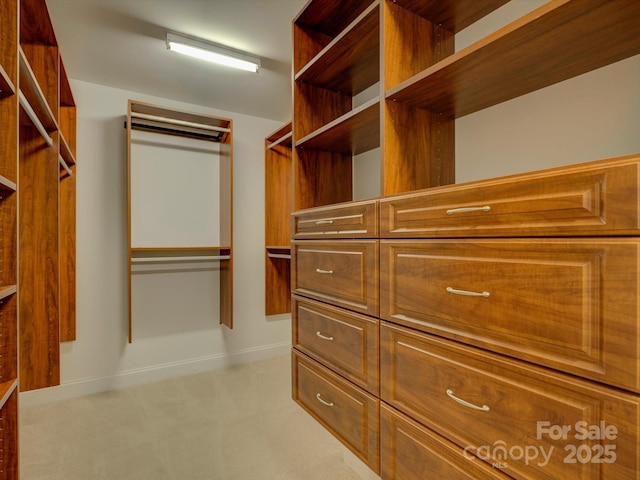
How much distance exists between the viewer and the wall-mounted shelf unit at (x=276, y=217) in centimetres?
343

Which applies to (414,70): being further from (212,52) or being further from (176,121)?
(176,121)

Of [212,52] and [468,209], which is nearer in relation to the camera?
[468,209]

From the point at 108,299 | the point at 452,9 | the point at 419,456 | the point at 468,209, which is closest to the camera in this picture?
the point at 468,209

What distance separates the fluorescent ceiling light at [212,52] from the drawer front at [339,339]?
165 centimetres

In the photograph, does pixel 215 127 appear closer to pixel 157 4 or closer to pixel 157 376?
pixel 157 4

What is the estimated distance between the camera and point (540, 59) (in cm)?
102

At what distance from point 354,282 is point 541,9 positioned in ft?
3.24

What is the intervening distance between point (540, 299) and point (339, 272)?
2.57 feet

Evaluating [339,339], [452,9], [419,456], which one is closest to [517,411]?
[419,456]

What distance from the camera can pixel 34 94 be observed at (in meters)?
1.55

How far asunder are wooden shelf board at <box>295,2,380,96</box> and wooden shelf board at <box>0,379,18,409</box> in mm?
1758

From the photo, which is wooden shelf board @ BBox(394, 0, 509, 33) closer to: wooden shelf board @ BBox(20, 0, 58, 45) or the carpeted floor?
wooden shelf board @ BBox(20, 0, 58, 45)

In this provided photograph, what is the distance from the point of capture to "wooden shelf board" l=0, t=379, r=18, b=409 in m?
1.04

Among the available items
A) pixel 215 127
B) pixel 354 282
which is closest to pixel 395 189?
pixel 354 282
